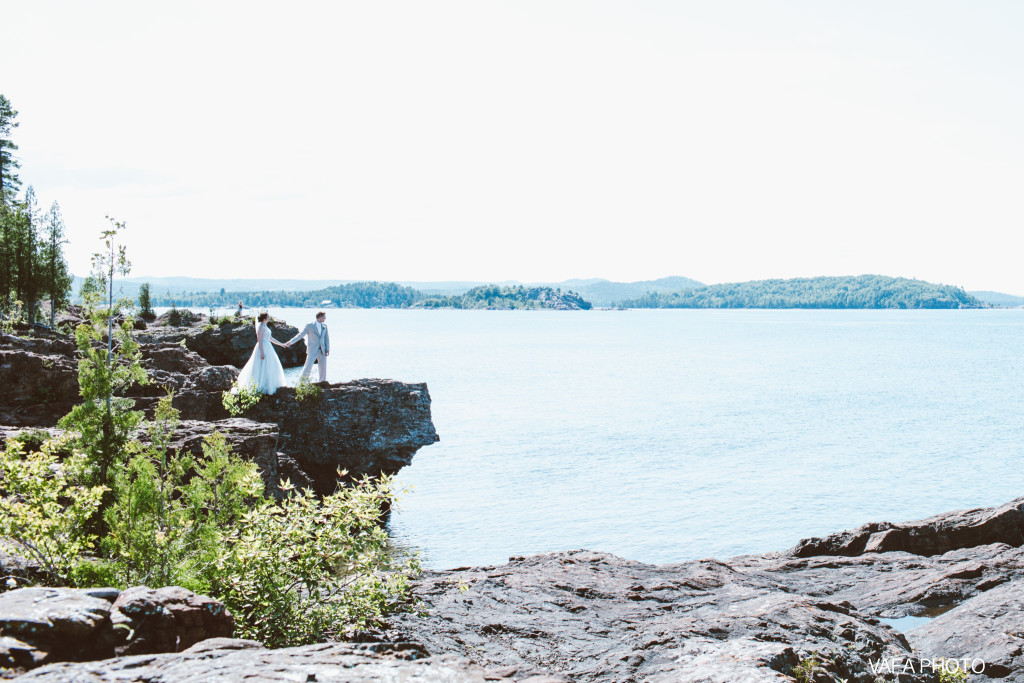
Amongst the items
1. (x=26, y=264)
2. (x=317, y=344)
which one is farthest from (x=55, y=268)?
(x=317, y=344)

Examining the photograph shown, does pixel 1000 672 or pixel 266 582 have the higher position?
pixel 266 582

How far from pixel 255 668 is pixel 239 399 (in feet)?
50.0

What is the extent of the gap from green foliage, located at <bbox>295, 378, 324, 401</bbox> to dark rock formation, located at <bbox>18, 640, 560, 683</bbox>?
15.3 m

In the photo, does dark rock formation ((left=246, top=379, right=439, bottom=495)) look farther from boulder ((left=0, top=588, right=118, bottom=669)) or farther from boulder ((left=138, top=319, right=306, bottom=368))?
boulder ((left=138, top=319, right=306, bottom=368))

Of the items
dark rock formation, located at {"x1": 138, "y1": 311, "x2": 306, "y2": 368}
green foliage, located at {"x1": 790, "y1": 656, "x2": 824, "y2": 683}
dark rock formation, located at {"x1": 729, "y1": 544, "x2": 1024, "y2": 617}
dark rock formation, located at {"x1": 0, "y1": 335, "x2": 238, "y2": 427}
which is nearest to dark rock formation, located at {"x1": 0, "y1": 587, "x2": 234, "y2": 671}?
green foliage, located at {"x1": 790, "y1": 656, "x2": 824, "y2": 683}

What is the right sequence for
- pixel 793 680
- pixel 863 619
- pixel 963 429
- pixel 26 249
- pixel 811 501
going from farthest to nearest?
pixel 26 249
pixel 963 429
pixel 811 501
pixel 863 619
pixel 793 680

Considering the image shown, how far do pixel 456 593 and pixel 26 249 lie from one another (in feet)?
177

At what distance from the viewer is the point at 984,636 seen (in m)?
10.6

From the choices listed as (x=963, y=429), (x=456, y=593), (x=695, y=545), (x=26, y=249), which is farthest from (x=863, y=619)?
(x=26, y=249)

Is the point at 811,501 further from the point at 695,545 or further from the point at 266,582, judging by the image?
the point at 266,582

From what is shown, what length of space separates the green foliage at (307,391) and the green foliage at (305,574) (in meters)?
13.5

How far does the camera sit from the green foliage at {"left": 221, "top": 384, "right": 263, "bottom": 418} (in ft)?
61.9

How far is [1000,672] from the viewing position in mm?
9500

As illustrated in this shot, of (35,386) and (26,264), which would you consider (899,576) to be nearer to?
(35,386)
